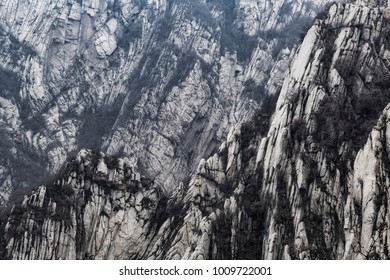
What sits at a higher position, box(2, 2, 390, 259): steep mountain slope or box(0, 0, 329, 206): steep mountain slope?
box(0, 0, 329, 206): steep mountain slope

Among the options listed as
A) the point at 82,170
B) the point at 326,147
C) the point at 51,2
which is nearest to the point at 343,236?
the point at 326,147

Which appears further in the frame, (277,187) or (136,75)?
(136,75)

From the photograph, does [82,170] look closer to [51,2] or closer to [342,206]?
[342,206]

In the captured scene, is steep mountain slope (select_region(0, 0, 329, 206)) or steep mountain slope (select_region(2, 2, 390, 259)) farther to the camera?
steep mountain slope (select_region(0, 0, 329, 206))

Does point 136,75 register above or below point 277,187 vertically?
above
